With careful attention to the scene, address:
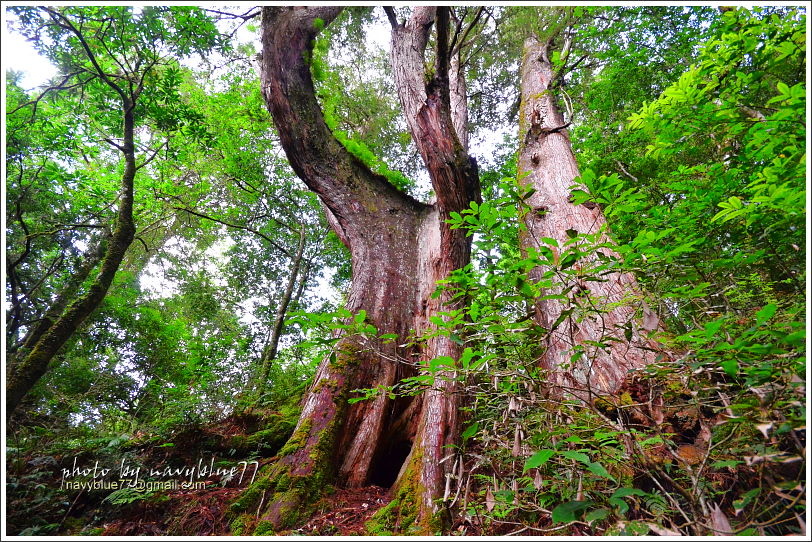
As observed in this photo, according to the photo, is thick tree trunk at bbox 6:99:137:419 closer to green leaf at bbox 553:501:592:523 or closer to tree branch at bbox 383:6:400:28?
tree branch at bbox 383:6:400:28

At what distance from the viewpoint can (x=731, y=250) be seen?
7.22ft

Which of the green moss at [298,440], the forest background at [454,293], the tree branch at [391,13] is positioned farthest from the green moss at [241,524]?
the tree branch at [391,13]

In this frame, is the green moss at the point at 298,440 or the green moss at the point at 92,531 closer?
the green moss at the point at 92,531

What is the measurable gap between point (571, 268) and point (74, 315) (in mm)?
4051

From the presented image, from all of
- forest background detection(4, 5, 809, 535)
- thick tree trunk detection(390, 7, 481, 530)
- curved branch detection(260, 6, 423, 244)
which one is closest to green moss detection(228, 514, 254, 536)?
forest background detection(4, 5, 809, 535)

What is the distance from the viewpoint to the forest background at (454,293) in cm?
132

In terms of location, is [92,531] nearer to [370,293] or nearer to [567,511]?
[370,293]

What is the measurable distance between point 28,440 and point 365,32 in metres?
7.28

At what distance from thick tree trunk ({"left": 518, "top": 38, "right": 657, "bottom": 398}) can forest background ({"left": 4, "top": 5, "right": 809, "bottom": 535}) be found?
4 centimetres

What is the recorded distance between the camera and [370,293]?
3572 mm

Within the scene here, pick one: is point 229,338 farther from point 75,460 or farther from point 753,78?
point 753,78

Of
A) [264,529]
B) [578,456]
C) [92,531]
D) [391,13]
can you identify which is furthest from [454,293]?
[391,13]

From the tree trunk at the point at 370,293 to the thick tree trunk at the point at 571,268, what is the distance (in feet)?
2.50

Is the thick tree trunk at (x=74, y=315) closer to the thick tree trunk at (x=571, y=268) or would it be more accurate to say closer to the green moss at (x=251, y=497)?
the green moss at (x=251, y=497)
